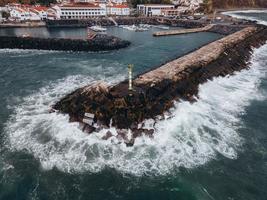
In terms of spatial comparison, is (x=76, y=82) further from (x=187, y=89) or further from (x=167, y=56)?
(x=167, y=56)

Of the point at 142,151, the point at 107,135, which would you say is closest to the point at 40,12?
the point at 107,135

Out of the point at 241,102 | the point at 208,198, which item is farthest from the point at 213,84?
the point at 208,198

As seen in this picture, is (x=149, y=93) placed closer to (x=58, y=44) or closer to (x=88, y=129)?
(x=88, y=129)

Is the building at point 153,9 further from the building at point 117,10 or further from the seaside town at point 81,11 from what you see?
the building at point 117,10

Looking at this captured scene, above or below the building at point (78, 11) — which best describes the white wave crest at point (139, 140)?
below

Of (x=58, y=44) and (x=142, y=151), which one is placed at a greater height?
(x=58, y=44)

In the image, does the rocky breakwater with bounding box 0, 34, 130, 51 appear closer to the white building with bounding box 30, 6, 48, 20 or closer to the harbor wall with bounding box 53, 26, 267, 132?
the harbor wall with bounding box 53, 26, 267, 132

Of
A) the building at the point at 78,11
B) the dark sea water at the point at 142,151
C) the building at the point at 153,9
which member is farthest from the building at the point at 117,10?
the dark sea water at the point at 142,151
